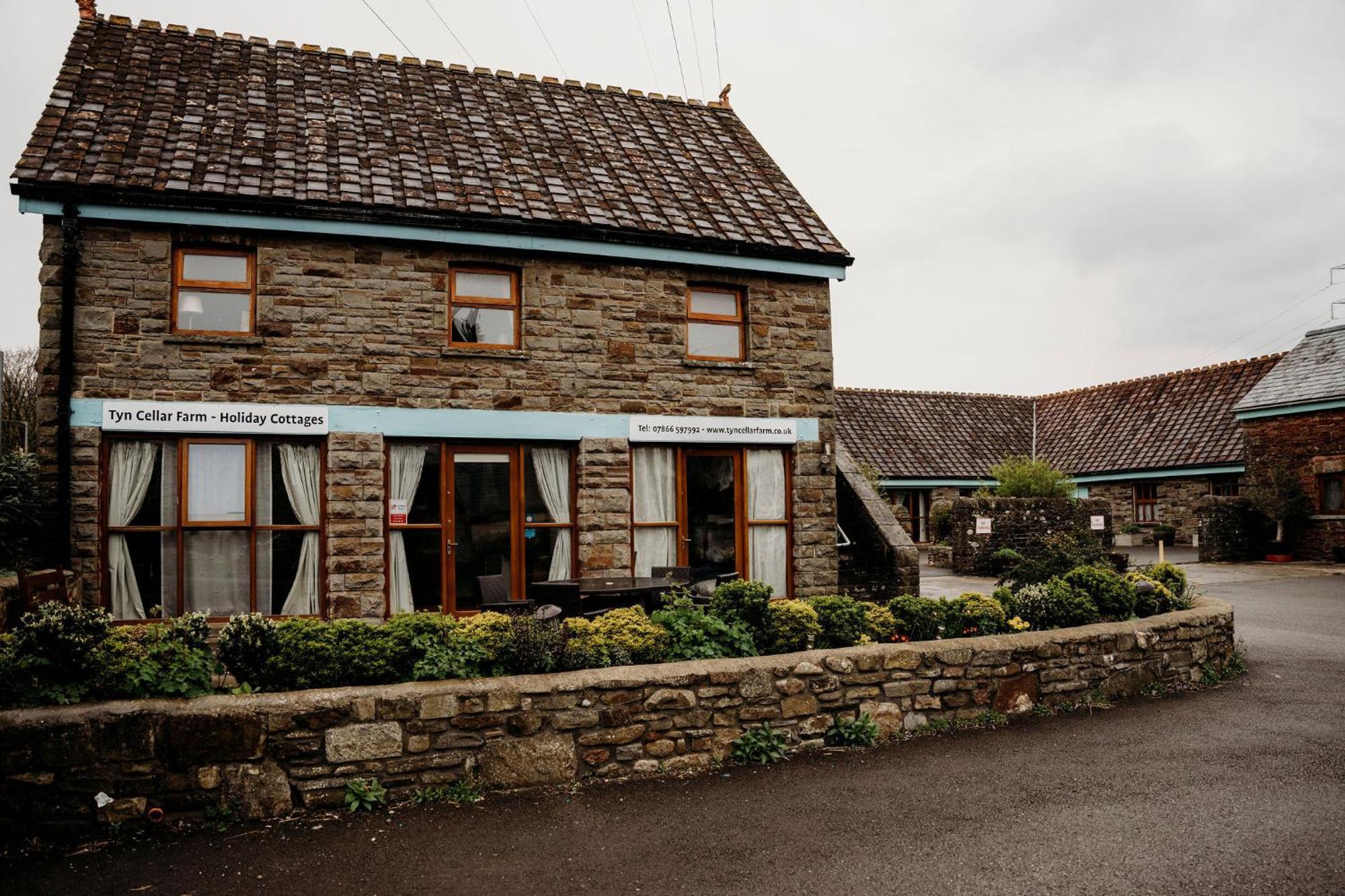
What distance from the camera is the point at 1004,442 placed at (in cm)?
3316

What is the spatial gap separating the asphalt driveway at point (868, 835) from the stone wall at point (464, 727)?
9.3 inches

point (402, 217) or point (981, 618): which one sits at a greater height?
point (402, 217)

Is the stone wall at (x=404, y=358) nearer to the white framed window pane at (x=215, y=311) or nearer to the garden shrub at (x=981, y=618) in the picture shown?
the white framed window pane at (x=215, y=311)

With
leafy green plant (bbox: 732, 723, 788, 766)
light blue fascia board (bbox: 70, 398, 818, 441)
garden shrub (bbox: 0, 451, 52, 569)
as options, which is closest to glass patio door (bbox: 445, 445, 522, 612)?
light blue fascia board (bbox: 70, 398, 818, 441)

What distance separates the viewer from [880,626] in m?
7.81

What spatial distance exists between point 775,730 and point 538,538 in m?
5.63

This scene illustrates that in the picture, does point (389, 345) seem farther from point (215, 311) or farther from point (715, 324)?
point (715, 324)

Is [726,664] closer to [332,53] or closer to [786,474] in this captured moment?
[786,474]

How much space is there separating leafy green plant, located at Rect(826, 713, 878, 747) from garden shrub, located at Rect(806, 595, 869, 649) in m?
0.69

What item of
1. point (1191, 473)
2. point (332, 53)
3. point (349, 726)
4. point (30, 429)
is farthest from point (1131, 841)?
point (30, 429)

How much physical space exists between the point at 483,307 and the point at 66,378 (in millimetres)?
4695

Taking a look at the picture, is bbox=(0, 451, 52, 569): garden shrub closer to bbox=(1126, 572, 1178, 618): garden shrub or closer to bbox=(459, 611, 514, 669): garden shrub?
bbox=(459, 611, 514, 669): garden shrub

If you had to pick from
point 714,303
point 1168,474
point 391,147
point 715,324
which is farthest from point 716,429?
point 1168,474

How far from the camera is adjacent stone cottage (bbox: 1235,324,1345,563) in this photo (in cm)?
2364
